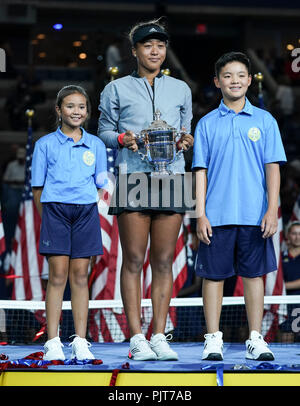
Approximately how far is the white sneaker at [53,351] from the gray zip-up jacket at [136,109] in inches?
46.6

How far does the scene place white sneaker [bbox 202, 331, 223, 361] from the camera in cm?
509

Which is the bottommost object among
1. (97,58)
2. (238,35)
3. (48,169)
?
(48,169)

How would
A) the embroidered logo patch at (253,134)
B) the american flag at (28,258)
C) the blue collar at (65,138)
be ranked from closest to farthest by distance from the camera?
the embroidered logo patch at (253,134)
the blue collar at (65,138)
the american flag at (28,258)

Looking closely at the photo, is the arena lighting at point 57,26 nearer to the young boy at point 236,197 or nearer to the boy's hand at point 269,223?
the young boy at point 236,197

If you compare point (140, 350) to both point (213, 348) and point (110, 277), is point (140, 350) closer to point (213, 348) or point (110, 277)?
point (213, 348)

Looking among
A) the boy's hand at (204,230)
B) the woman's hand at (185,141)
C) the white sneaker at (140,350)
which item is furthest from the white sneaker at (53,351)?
the woman's hand at (185,141)

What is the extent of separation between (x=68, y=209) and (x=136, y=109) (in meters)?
0.79

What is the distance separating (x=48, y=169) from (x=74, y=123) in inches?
13.9

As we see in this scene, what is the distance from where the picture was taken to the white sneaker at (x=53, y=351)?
5109 mm

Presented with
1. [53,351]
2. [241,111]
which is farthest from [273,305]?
[53,351]

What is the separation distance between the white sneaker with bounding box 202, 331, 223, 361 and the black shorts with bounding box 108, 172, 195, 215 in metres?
0.83

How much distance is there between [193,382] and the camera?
4.38 m
